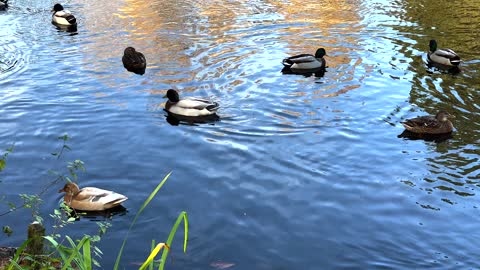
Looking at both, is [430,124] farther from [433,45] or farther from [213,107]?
[433,45]

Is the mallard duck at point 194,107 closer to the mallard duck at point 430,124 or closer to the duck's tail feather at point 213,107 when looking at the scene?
the duck's tail feather at point 213,107

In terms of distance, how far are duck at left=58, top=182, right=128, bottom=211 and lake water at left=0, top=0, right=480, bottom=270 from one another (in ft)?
0.71

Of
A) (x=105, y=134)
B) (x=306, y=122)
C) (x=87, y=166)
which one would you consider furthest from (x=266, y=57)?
(x=87, y=166)

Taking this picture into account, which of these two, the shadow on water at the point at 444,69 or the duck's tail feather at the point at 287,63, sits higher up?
the duck's tail feather at the point at 287,63

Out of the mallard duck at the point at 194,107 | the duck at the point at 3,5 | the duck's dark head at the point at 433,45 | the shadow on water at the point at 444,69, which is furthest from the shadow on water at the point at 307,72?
the duck at the point at 3,5

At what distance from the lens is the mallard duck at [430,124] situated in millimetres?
10969

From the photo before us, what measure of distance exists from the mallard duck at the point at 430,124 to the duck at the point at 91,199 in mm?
5318

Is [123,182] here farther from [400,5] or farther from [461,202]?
[400,5]

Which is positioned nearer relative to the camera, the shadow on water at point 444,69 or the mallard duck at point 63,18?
the shadow on water at point 444,69

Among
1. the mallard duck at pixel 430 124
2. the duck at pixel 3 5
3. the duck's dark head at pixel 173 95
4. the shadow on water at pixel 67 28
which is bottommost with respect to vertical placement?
the mallard duck at pixel 430 124

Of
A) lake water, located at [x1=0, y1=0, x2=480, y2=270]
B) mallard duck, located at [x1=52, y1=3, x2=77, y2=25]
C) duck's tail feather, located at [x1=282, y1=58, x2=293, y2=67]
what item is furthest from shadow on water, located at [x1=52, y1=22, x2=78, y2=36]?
duck's tail feather, located at [x1=282, y1=58, x2=293, y2=67]

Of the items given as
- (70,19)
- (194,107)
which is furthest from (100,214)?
(70,19)

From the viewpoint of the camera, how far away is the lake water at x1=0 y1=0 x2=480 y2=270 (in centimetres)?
766

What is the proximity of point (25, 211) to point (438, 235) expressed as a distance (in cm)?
514
